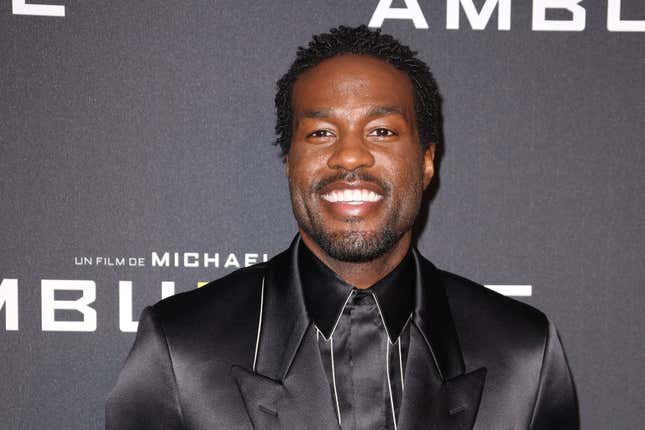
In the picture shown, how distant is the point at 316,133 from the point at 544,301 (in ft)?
2.77

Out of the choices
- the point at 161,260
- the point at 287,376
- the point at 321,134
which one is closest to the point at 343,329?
the point at 287,376

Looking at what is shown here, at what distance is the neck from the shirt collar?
0.6 inches

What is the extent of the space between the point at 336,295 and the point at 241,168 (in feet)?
1.82

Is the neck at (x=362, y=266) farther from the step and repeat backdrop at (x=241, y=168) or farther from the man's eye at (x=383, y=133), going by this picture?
the step and repeat backdrop at (x=241, y=168)

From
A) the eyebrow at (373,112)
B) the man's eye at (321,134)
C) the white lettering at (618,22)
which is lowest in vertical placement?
the man's eye at (321,134)

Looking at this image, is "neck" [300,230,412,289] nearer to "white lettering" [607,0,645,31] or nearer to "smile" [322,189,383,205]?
"smile" [322,189,383,205]

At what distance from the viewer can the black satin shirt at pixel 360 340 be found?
3.53ft

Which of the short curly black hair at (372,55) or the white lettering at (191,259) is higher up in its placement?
the short curly black hair at (372,55)

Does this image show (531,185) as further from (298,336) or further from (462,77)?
(298,336)

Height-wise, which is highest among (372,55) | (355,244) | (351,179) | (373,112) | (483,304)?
(372,55)

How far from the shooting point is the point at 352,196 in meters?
1.08

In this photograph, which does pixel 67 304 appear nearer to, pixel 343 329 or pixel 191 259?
pixel 191 259

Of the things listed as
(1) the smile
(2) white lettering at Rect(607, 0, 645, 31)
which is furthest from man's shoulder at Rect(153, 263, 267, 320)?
(2) white lettering at Rect(607, 0, 645, 31)

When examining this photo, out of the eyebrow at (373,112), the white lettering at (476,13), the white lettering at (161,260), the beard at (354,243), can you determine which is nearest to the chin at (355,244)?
the beard at (354,243)
